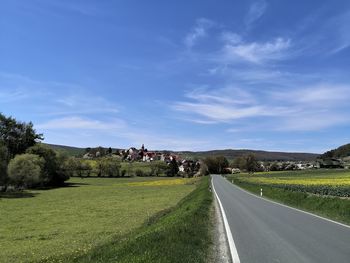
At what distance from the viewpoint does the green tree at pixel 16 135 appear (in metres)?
111

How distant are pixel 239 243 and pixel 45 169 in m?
101

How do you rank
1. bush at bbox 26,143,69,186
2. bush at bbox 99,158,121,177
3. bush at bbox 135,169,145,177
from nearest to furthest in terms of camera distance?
bush at bbox 26,143,69,186 → bush at bbox 99,158,121,177 → bush at bbox 135,169,145,177

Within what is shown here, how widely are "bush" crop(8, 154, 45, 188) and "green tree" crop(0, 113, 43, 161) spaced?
1332 centimetres

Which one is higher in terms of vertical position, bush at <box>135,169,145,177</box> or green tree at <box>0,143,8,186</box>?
bush at <box>135,169,145,177</box>

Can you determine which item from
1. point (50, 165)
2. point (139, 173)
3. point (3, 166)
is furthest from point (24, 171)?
point (139, 173)

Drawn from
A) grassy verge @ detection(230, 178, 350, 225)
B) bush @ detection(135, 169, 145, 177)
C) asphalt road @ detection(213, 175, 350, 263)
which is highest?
bush @ detection(135, 169, 145, 177)

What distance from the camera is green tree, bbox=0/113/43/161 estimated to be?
365ft

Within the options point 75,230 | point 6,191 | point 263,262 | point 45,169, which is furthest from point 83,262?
point 45,169

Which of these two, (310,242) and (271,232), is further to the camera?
(271,232)

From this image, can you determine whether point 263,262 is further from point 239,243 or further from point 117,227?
point 117,227

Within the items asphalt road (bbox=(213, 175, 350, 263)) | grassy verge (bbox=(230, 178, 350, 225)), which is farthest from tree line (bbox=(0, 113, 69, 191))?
asphalt road (bbox=(213, 175, 350, 263))

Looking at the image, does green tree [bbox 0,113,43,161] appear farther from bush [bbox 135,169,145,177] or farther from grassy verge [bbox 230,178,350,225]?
grassy verge [bbox 230,178,350,225]

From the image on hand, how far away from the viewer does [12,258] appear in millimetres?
17766

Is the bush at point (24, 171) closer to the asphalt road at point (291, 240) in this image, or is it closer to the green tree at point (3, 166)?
the green tree at point (3, 166)
